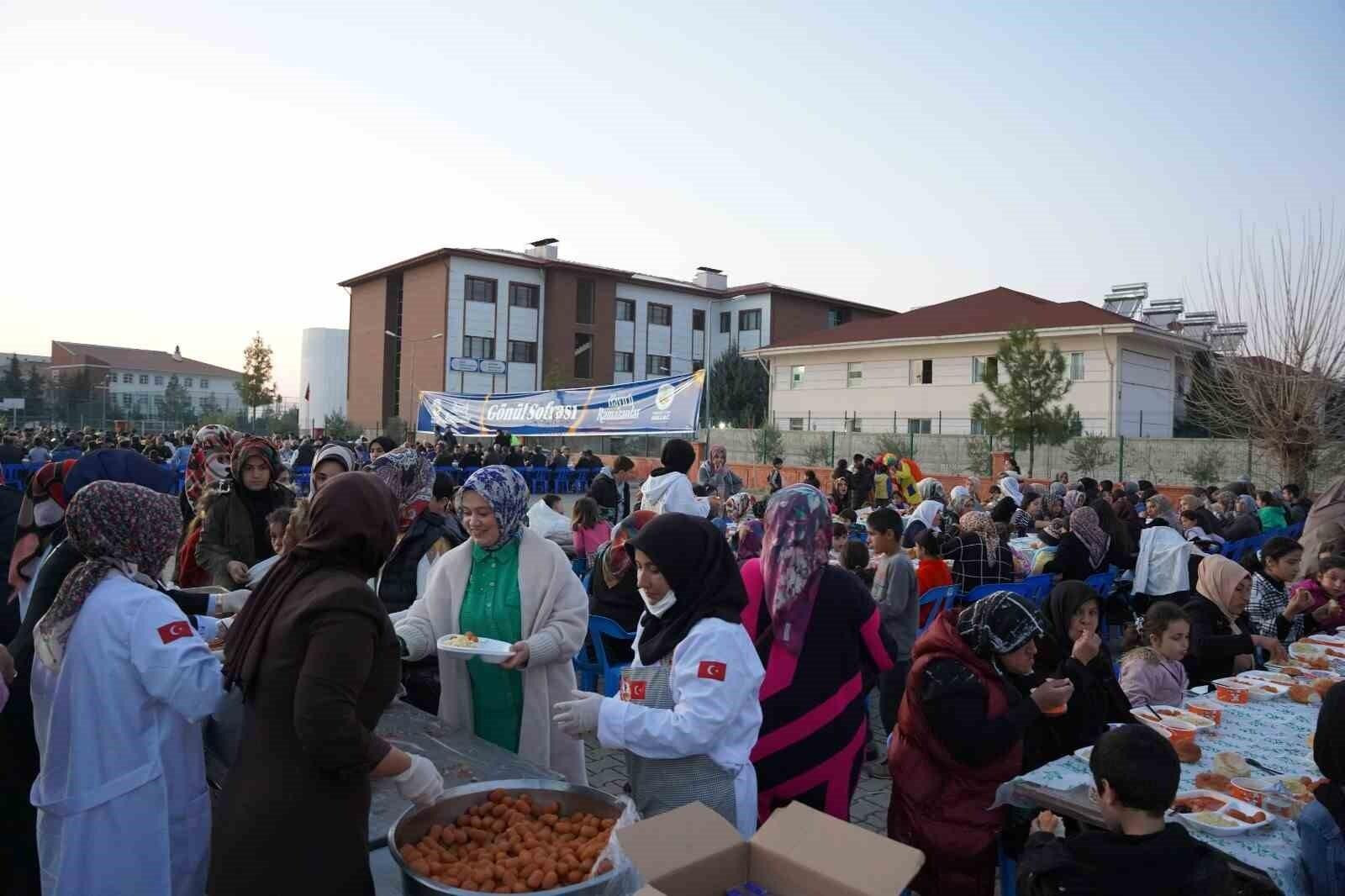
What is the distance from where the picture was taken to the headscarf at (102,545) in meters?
2.26

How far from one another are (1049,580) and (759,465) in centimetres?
1784

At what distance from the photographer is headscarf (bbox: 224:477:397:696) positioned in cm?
200

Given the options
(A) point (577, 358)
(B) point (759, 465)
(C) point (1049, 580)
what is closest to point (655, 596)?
(C) point (1049, 580)

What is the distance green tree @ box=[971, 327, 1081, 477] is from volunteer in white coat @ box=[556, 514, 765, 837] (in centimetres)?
2109

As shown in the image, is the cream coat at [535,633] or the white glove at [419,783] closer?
the white glove at [419,783]

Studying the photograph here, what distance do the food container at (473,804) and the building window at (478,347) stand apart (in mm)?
40437

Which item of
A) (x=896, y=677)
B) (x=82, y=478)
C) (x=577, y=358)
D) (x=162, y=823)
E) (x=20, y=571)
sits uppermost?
(x=577, y=358)

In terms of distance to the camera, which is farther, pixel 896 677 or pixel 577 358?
pixel 577 358

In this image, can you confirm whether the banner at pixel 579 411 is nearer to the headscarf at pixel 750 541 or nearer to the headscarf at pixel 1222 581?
the headscarf at pixel 750 541

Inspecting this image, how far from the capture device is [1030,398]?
2203 centimetres

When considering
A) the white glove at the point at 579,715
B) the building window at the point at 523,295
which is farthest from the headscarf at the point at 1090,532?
the building window at the point at 523,295

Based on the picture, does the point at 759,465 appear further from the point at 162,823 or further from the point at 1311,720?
the point at 162,823

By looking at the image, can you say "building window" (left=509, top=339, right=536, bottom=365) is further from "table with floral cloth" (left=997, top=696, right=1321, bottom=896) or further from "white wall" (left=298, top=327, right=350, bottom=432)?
"table with floral cloth" (left=997, top=696, right=1321, bottom=896)

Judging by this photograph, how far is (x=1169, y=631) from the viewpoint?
14.3ft
